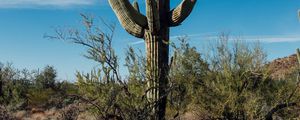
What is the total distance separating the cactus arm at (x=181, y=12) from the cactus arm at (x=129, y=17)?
63 cm

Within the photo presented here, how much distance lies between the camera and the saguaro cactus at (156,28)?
9.48m

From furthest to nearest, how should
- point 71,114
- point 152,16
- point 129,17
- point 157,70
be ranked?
point 71,114, point 129,17, point 152,16, point 157,70

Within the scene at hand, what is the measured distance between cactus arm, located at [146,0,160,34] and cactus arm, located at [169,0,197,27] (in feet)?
1.41

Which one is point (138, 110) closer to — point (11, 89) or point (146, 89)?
point (146, 89)

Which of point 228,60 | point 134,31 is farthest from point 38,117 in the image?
point 134,31

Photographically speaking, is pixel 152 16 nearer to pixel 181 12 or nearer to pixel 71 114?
pixel 181 12

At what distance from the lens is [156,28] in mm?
9883

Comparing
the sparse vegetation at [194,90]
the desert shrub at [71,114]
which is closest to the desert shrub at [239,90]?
the sparse vegetation at [194,90]

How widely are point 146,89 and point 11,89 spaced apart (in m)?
20.1

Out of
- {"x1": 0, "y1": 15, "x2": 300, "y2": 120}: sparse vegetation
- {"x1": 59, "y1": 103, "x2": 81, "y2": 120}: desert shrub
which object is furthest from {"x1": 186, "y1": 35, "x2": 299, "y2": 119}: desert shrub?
{"x1": 59, "y1": 103, "x2": 81, "y2": 120}: desert shrub

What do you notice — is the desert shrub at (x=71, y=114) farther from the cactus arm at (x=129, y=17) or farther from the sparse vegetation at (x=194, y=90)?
the cactus arm at (x=129, y=17)

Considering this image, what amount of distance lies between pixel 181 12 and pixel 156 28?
63cm

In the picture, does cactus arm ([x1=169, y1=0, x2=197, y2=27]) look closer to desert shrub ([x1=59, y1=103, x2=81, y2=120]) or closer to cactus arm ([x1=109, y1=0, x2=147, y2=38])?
cactus arm ([x1=109, y1=0, x2=147, y2=38])

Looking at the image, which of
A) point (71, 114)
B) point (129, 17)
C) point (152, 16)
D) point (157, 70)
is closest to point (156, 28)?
point (152, 16)
